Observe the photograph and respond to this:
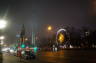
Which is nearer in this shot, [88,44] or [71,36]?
[88,44]

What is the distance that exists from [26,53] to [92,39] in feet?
186

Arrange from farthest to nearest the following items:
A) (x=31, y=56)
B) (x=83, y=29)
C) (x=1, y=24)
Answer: (x=83, y=29)
(x=31, y=56)
(x=1, y=24)

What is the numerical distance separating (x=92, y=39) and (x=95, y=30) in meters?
5.49

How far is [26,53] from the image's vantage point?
42.8m

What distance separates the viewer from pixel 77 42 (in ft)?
310

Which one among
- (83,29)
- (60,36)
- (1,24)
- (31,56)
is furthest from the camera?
(83,29)

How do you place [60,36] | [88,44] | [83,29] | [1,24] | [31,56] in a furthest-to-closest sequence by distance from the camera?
[83,29] < [88,44] < [60,36] < [31,56] < [1,24]

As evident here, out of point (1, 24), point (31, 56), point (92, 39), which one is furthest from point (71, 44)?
point (1, 24)

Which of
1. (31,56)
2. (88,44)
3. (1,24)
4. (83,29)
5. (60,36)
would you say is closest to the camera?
(1,24)

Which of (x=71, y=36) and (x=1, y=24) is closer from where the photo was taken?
(x=1, y=24)

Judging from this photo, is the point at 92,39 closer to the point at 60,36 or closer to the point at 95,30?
the point at 95,30

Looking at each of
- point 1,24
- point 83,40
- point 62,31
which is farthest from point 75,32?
point 1,24

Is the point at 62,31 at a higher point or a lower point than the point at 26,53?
higher

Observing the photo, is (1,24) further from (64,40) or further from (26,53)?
(64,40)
